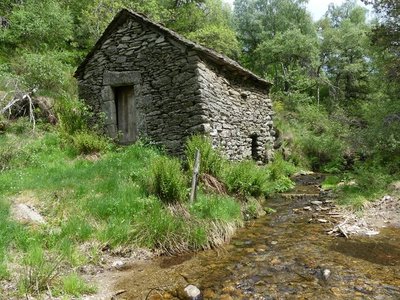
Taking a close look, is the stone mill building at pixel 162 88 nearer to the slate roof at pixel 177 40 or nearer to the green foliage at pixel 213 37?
the slate roof at pixel 177 40

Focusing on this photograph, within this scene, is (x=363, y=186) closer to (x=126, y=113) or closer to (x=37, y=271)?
(x=126, y=113)

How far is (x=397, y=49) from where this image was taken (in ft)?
41.1

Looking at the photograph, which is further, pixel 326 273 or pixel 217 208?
pixel 217 208

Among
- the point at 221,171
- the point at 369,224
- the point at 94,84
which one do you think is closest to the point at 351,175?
the point at 369,224

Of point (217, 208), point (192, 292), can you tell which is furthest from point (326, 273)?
point (217, 208)

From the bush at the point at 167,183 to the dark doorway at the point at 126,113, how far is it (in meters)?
4.39

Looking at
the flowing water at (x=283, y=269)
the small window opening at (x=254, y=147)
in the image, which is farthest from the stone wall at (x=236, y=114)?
the flowing water at (x=283, y=269)

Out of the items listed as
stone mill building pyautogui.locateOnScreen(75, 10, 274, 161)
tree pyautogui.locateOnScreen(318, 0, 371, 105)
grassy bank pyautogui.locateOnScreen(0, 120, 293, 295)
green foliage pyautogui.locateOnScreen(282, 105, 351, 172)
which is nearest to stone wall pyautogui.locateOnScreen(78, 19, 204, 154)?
stone mill building pyautogui.locateOnScreen(75, 10, 274, 161)

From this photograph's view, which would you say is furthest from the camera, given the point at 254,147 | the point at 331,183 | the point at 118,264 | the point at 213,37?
the point at 213,37

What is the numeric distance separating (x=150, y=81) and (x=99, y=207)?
17.3 feet

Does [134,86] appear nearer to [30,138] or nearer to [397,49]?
[30,138]

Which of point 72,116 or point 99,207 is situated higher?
point 72,116

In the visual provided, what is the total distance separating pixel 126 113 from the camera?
11.4 m

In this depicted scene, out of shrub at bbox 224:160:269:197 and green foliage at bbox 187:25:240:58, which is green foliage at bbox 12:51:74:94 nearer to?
shrub at bbox 224:160:269:197
